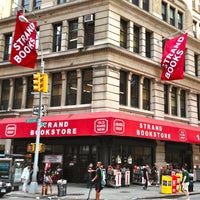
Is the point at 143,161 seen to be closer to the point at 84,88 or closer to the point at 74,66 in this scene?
the point at 84,88

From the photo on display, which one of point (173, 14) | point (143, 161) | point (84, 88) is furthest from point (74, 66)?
point (173, 14)

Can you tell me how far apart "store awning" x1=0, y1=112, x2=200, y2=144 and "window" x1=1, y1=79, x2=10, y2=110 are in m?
2.31

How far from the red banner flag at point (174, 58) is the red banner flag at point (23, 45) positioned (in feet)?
35.4

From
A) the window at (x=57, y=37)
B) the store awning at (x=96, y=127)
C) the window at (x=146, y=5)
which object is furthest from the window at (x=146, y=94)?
the window at (x=57, y=37)

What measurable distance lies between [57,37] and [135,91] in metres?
8.03

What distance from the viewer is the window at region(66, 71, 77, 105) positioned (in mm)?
26031

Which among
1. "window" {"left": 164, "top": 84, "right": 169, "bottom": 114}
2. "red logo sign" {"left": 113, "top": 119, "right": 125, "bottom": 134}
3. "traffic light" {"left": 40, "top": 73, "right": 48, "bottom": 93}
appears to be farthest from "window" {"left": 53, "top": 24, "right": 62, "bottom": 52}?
"window" {"left": 164, "top": 84, "right": 169, "bottom": 114}

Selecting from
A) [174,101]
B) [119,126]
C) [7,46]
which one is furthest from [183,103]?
[7,46]

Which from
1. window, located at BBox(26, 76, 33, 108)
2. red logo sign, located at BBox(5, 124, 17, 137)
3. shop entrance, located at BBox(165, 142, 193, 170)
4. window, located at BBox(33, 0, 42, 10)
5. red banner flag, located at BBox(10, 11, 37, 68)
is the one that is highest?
window, located at BBox(33, 0, 42, 10)

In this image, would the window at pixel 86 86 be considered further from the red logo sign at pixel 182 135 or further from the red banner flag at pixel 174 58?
the red logo sign at pixel 182 135

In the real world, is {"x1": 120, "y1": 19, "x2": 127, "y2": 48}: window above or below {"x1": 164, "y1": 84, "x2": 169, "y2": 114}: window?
above

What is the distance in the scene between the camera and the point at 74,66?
25.9m

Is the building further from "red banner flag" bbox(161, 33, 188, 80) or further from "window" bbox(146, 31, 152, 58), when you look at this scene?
"red banner flag" bbox(161, 33, 188, 80)

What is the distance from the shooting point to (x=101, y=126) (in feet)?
71.8
